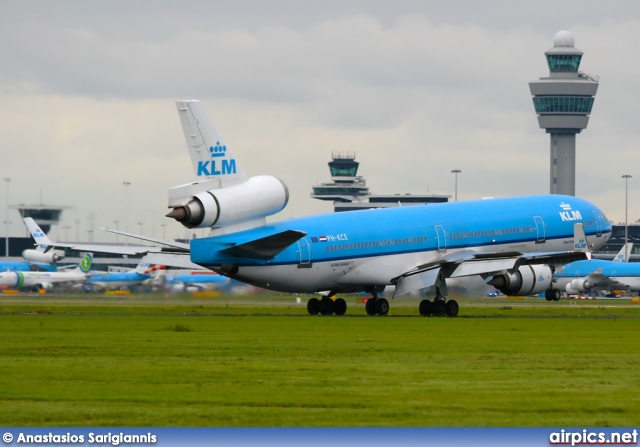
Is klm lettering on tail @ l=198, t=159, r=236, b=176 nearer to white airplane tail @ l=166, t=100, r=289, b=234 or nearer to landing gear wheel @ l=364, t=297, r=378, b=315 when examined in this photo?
white airplane tail @ l=166, t=100, r=289, b=234

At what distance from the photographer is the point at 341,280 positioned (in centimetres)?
6047

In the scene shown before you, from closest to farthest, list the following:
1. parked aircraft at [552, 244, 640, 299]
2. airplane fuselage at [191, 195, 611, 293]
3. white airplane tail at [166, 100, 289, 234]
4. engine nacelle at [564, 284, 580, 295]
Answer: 1. white airplane tail at [166, 100, 289, 234]
2. airplane fuselage at [191, 195, 611, 293]
3. parked aircraft at [552, 244, 640, 299]
4. engine nacelle at [564, 284, 580, 295]

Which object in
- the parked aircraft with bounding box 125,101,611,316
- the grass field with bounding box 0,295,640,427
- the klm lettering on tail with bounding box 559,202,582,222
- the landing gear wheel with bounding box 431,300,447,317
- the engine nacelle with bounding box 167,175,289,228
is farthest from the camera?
the klm lettering on tail with bounding box 559,202,582,222

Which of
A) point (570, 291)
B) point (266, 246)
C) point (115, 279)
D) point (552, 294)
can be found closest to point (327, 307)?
point (266, 246)

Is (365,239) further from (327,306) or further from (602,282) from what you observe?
(602,282)

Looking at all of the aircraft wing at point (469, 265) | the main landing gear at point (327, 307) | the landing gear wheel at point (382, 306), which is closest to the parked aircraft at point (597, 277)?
the aircraft wing at point (469, 265)

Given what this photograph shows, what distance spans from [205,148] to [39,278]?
282 ft

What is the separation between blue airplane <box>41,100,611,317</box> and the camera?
171 ft

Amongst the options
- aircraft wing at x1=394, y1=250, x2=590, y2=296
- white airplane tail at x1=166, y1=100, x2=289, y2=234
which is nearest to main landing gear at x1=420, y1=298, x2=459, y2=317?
aircraft wing at x1=394, y1=250, x2=590, y2=296

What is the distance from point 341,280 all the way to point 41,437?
42836 mm

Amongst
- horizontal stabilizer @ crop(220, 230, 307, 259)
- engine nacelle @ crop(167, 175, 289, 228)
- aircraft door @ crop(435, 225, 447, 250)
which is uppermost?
engine nacelle @ crop(167, 175, 289, 228)

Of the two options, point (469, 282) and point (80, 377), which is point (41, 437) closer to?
point (80, 377)

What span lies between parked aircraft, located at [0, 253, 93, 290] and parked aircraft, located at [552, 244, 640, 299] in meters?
49.9

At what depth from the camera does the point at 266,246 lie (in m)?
55.1
